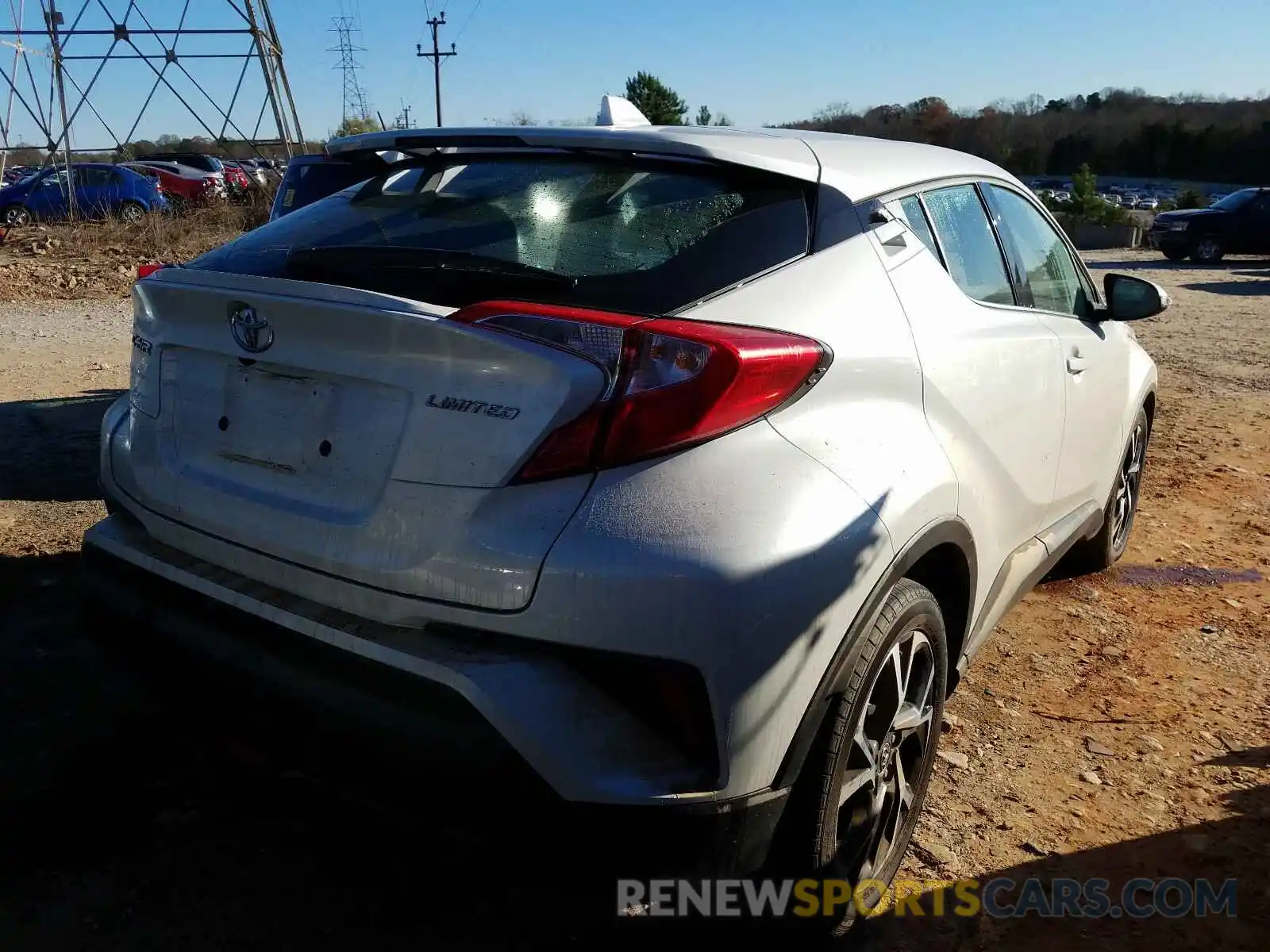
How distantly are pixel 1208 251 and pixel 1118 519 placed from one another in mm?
20078

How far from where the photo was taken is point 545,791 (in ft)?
6.00

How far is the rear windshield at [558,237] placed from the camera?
6.97 feet

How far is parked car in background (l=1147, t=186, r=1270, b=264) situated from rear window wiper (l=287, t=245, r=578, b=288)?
917 inches

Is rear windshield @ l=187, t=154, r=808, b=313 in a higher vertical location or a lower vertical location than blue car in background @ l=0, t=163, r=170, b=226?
lower

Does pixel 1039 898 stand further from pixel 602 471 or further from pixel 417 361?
pixel 417 361

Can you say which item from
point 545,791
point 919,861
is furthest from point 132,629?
point 919,861

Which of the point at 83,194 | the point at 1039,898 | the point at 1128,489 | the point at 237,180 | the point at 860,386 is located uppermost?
the point at 237,180

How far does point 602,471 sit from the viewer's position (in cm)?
190

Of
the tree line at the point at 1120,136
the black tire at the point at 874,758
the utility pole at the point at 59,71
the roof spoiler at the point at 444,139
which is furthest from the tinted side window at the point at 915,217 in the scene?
the tree line at the point at 1120,136

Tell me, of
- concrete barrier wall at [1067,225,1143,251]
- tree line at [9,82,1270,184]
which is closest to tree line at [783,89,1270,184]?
tree line at [9,82,1270,184]

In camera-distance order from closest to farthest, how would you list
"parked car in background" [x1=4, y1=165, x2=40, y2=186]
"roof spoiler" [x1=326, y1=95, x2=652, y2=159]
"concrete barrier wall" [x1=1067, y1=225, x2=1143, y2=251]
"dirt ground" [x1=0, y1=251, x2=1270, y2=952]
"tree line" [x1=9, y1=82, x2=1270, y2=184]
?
"dirt ground" [x1=0, y1=251, x2=1270, y2=952], "roof spoiler" [x1=326, y1=95, x2=652, y2=159], "concrete barrier wall" [x1=1067, y1=225, x2=1143, y2=251], "parked car in background" [x1=4, y1=165, x2=40, y2=186], "tree line" [x1=9, y1=82, x2=1270, y2=184]

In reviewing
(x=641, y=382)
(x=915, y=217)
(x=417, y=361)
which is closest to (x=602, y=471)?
(x=641, y=382)

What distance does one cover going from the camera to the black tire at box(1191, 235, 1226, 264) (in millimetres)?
21750

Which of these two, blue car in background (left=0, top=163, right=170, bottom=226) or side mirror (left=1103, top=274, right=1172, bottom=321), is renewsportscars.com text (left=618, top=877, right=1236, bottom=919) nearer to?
side mirror (left=1103, top=274, right=1172, bottom=321)
